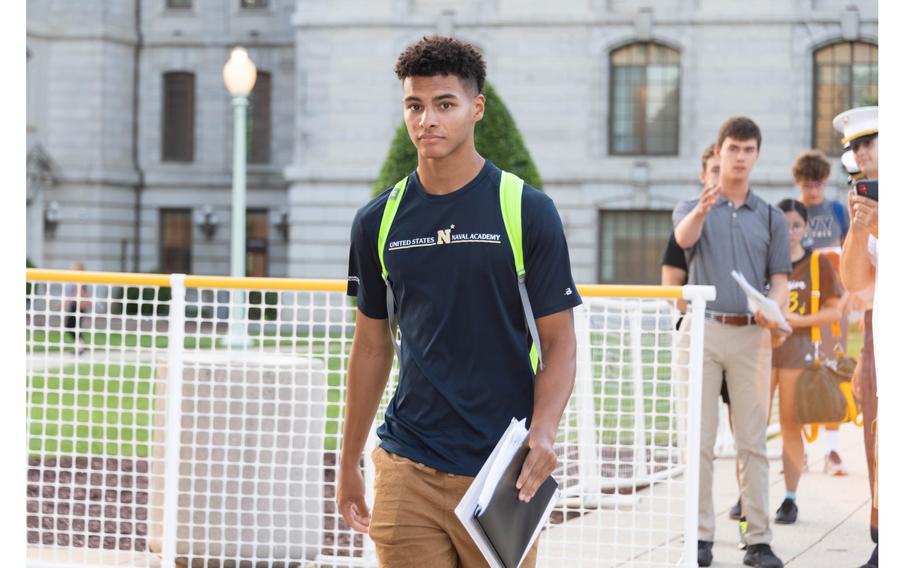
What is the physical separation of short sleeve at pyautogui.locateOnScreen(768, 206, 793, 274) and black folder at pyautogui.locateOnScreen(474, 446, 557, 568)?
4.18 m

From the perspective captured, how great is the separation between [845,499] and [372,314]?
6.34m

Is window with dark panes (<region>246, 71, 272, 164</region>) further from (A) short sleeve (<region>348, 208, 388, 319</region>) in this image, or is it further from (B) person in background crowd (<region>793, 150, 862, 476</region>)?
(A) short sleeve (<region>348, 208, 388, 319</region>)

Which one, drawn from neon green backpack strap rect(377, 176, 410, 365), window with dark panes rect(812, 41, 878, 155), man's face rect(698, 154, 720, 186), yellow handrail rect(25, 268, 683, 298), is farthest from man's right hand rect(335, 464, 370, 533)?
window with dark panes rect(812, 41, 878, 155)

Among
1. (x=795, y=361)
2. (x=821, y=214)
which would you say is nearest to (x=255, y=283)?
(x=795, y=361)

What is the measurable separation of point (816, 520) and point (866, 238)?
3.05 m

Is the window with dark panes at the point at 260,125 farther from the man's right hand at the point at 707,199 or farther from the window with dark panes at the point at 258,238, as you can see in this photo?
the man's right hand at the point at 707,199

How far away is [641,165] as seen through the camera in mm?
33938

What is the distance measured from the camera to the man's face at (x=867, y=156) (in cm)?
632

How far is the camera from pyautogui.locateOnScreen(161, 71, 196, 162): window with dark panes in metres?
42.8

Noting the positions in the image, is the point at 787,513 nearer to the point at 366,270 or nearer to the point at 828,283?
the point at 828,283

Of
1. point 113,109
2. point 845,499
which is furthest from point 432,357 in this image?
point 113,109

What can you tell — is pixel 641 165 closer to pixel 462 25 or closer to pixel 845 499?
pixel 462 25

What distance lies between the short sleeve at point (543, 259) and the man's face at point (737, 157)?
3.98 m

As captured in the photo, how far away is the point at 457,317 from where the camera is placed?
3717mm
